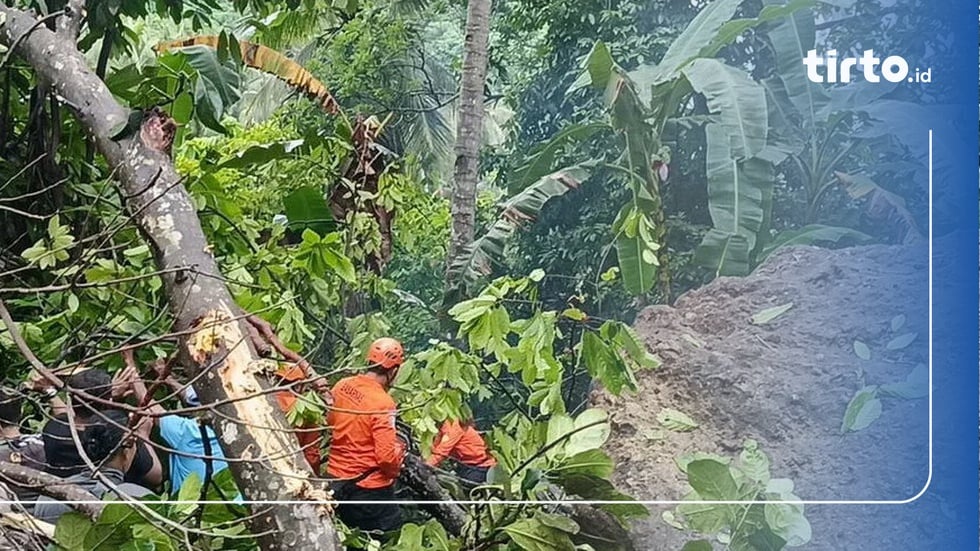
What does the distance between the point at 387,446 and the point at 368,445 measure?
0.13 ft

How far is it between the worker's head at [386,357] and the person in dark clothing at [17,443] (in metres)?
0.68

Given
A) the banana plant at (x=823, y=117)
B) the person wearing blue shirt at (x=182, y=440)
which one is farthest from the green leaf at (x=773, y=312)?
the person wearing blue shirt at (x=182, y=440)

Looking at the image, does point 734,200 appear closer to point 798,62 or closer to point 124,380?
point 798,62

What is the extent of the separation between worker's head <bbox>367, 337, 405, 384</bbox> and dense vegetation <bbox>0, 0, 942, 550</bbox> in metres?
0.02

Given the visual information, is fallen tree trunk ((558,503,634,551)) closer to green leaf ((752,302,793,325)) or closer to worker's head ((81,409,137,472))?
green leaf ((752,302,793,325))

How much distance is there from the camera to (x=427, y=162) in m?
1.66

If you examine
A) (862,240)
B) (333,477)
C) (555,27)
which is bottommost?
(333,477)

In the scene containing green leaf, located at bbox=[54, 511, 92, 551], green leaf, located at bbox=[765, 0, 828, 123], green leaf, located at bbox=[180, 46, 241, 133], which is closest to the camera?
green leaf, located at bbox=[54, 511, 92, 551]

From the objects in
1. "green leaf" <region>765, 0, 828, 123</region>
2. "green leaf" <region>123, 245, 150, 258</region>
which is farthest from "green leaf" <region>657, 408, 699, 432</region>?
"green leaf" <region>123, 245, 150, 258</region>

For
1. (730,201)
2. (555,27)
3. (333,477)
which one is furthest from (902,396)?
(333,477)

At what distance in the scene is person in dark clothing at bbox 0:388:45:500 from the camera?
173 cm

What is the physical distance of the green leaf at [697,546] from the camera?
1.64 m

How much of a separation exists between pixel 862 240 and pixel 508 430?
2.39 feet

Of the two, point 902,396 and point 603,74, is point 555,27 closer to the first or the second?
point 603,74
